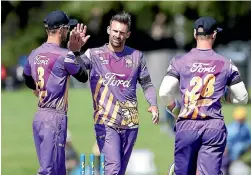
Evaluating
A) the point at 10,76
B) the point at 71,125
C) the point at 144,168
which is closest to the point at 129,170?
the point at 144,168

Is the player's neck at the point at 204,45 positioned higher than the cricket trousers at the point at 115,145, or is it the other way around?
the player's neck at the point at 204,45

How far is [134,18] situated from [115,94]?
42.2 feet

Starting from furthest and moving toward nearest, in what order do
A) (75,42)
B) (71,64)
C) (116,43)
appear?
1. (116,43)
2. (75,42)
3. (71,64)

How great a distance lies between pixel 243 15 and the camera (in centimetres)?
2345

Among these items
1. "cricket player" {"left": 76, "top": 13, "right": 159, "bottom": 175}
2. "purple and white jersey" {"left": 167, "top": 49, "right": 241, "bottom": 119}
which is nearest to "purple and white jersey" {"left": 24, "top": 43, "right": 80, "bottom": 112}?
"cricket player" {"left": 76, "top": 13, "right": 159, "bottom": 175}

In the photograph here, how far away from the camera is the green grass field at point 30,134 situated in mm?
22078

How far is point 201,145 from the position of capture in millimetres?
10617

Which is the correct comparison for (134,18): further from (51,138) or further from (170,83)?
(51,138)

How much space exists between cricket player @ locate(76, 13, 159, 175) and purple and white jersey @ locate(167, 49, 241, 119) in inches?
16.4

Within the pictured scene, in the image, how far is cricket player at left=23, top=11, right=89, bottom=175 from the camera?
10555 millimetres

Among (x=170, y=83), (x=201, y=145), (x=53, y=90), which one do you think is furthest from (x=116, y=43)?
(x=201, y=145)

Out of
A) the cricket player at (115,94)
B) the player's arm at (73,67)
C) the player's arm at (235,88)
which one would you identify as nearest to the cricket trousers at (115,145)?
the cricket player at (115,94)

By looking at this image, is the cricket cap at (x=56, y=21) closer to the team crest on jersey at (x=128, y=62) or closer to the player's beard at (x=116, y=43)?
the player's beard at (x=116, y=43)

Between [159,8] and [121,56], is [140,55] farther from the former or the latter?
[159,8]
